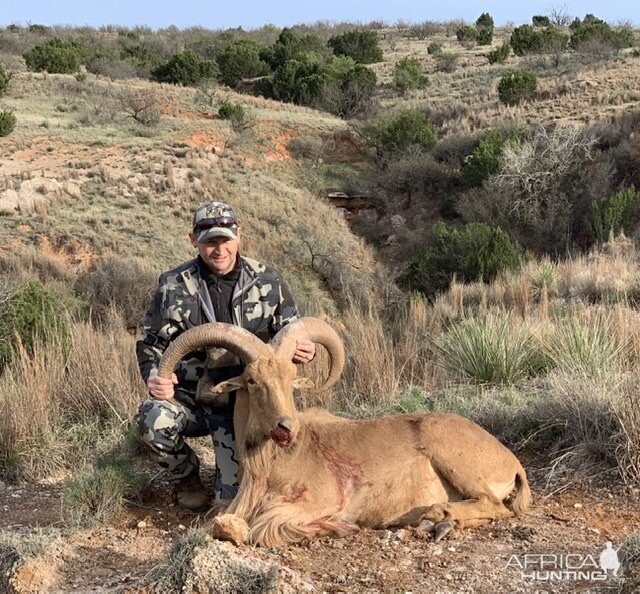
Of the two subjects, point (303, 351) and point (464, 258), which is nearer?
point (303, 351)

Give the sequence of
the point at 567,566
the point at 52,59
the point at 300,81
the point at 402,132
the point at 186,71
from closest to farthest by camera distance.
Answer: the point at 567,566 → the point at 402,132 → the point at 52,59 → the point at 186,71 → the point at 300,81

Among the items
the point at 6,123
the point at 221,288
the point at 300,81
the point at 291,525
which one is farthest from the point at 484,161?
the point at 291,525

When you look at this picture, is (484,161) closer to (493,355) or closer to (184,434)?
(493,355)

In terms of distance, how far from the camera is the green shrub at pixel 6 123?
92.1 ft

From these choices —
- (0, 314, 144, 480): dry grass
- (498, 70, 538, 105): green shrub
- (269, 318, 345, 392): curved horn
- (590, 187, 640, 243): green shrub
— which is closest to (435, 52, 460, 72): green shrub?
(498, 70, 538, 105): green shrub

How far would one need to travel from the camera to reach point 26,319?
9.91m

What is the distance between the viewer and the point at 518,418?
229 inches

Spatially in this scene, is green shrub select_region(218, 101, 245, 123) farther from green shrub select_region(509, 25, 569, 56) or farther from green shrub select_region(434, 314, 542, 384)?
green shrub select_region(434, 314, 542, 384)

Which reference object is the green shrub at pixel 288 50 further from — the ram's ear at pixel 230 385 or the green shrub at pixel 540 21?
the ram's ear at pixel 230 385

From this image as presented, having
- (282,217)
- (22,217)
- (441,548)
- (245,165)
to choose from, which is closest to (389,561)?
(441,548)

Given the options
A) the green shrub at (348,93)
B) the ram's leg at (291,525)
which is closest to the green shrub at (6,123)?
the green shrub at (348,93)

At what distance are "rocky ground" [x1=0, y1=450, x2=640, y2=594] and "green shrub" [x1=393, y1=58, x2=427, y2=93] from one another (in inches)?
1639

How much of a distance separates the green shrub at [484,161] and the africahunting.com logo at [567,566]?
83.9 ft

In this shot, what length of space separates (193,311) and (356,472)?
1550 millimetres
